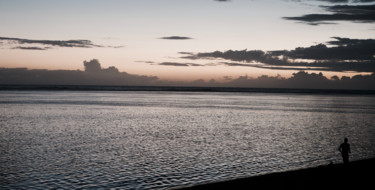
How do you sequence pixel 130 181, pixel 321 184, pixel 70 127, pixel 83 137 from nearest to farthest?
pixel 321 184 → pixel 130 181 → pixel 83 137 → pixel 70 127

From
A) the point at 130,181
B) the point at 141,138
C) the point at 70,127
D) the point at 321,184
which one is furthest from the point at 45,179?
the point at 70,127

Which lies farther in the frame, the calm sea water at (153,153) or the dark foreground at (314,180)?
the calm sea water at (153,153)

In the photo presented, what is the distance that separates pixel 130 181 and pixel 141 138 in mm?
20611

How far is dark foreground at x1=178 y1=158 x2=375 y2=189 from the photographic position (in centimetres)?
1916

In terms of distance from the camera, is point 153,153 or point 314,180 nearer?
point 314,180

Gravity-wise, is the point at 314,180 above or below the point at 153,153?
above

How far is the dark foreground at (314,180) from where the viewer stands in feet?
62.8

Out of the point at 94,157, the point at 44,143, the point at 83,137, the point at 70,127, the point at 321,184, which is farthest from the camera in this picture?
the point at 70,127

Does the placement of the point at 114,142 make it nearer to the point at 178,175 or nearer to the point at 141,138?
the point at 141,138

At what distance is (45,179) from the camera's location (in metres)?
23.9

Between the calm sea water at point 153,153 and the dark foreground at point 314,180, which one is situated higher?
the dark foreground at point 314,180

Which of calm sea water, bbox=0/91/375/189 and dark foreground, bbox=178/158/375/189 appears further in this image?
calm sea water, bbox=0/91/375/189

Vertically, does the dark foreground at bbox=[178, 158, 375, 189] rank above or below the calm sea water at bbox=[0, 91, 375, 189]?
above

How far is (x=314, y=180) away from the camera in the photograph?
2048 centimetres
